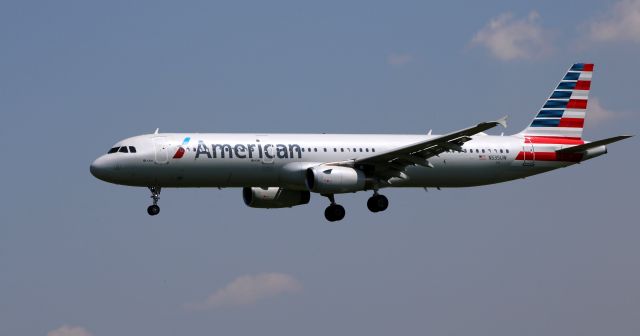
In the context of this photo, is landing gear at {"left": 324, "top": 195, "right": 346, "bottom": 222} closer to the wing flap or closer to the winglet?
the wing flap

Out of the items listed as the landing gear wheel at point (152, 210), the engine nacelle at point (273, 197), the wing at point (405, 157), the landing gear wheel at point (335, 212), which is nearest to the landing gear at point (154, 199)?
the landing gear wheel at point (152, 210)

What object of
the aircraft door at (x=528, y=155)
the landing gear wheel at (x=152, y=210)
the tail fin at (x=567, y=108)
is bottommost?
the landing gear wheel at (x=152, y=210)

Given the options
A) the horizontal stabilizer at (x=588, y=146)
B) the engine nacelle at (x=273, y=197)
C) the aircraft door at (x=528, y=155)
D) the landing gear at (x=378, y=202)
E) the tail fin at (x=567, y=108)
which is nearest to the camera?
the horizontal stabilizer at (x=588, y=146)

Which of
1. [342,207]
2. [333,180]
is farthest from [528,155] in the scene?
[333,180]

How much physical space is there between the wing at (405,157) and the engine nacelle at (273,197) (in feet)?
16.9

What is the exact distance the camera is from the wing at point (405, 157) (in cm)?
5262

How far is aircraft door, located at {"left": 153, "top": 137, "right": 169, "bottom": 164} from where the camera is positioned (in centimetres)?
5281

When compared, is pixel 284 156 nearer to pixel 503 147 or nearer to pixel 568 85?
pixel 503 147

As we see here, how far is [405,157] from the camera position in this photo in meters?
54.8

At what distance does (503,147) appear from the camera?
5994cm

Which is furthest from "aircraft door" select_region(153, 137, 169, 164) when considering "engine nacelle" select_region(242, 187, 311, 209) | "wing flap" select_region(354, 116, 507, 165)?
"wing flap" select_region(354, 116, 507, 165)

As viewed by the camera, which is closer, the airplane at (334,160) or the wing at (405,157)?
the wing at (405,157)

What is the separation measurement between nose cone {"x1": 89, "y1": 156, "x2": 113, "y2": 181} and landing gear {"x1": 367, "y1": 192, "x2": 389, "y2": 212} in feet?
41.0

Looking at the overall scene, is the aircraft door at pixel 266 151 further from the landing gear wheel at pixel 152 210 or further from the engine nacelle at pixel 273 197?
the landing gear wheel at pixel 152 210
